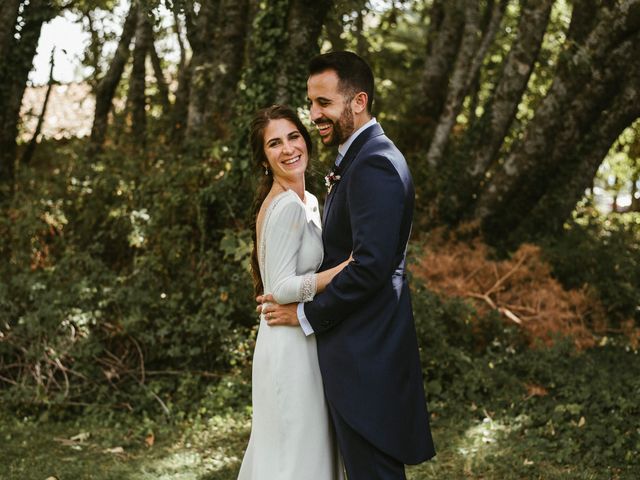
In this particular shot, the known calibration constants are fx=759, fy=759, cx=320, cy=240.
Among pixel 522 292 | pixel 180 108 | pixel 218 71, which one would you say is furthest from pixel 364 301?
pixel 180 108

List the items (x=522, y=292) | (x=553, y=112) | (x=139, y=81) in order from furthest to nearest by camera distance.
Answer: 1. (x=139, y=81)
2. (x=553, y=112)
3. (x=522, y=292)

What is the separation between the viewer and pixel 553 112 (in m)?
9.41

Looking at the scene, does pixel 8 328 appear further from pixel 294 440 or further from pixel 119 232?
pixel 294 440

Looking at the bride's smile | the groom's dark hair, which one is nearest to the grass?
the bride's smile

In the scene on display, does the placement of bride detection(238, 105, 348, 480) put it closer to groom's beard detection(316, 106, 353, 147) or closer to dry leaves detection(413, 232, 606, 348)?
groom's beard detection(316, 106, 353, 147)

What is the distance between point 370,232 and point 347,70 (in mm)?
731

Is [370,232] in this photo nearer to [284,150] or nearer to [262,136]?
[284,150]

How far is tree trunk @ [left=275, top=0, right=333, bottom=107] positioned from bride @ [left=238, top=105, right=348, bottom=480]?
178 inches

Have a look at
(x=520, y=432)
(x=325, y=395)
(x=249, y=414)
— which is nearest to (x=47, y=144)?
(x=249, y=414)

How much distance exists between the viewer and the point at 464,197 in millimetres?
10625

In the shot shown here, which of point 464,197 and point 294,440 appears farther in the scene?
point 464,197

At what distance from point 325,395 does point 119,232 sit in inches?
226

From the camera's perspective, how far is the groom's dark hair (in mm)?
3137

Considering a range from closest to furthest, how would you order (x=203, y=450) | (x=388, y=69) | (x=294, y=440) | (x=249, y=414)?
(x=294, y=440), (x=203, y=450), (x=249, y=414), (x=388, y=69)
